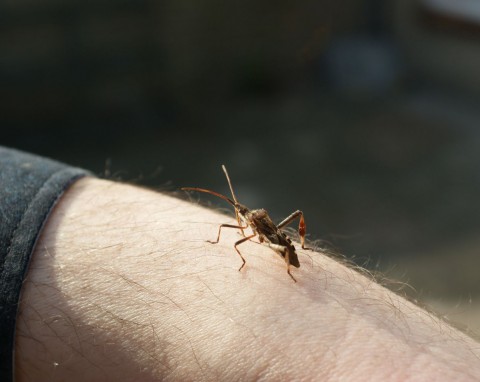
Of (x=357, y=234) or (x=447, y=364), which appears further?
(x=357, y=234)

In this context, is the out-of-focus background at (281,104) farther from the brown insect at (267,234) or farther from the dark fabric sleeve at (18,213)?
the dark fabric sleeve at (18,213)

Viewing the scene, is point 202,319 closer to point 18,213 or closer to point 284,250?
point 284,250

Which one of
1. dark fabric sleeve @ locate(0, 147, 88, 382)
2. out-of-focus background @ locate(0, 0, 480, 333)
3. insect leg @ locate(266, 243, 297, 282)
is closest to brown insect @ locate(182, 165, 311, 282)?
insect leg @ locate(266, 243, 297, 282)

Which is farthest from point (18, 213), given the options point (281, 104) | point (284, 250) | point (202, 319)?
point (281, 104)

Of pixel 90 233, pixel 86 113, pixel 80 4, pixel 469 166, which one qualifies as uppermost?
pixel 90 233

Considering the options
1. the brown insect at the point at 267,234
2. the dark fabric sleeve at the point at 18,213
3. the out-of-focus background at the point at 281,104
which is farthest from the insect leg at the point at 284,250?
the out-of-focus background at the point at 281,104

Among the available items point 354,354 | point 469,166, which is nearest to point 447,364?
point 354,354

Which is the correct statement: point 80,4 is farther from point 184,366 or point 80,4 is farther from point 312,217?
point 184,366
